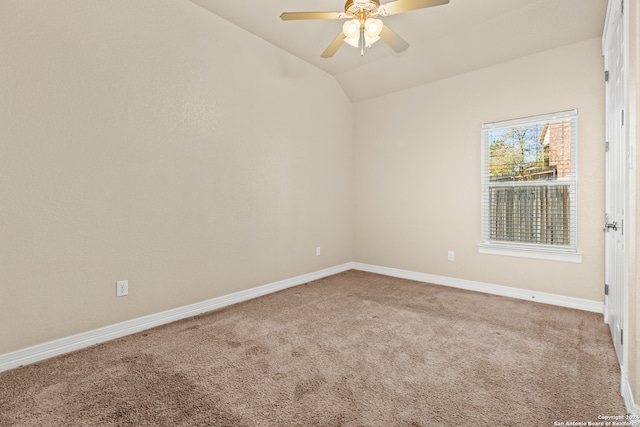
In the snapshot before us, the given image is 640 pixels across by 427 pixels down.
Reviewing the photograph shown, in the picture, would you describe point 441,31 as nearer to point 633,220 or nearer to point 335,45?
point 335,45

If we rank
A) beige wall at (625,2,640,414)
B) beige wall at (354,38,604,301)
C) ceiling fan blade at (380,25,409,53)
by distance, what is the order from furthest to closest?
beige wall at (354,38,604,301), ceiling fan blade at (380,25,409,53), beige wall at (625,2,640,414)

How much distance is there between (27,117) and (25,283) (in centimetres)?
112

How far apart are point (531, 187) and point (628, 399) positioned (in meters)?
2.46

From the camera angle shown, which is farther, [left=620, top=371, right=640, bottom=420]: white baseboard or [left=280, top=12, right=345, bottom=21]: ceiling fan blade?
[left=280, top=12, right=345, bottom=21]: ceiling fan blade

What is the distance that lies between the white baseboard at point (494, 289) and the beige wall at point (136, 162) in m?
1.42

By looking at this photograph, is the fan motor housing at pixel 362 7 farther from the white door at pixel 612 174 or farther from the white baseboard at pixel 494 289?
the white baseboard at pixel 494 289

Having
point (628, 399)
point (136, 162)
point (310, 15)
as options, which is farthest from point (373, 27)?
point (628, 399)

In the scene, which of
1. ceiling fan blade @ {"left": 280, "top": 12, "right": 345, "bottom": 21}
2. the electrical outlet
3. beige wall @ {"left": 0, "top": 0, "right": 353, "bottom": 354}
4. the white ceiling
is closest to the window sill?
the white ceiling

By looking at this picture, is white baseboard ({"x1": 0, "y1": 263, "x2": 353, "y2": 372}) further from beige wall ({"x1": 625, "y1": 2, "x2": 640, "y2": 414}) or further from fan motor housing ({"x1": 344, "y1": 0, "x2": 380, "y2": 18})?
beige wall ({"x1": 625, "y1": 2, "x2": 640, "y2": 414})

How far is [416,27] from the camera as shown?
3365mm

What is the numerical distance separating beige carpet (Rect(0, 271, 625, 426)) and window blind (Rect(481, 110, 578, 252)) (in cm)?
85

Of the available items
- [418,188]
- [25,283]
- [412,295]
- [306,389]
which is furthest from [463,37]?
[25,283]

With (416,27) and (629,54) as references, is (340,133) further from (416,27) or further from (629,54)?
(629,54)

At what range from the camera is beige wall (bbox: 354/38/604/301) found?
10.3ft
